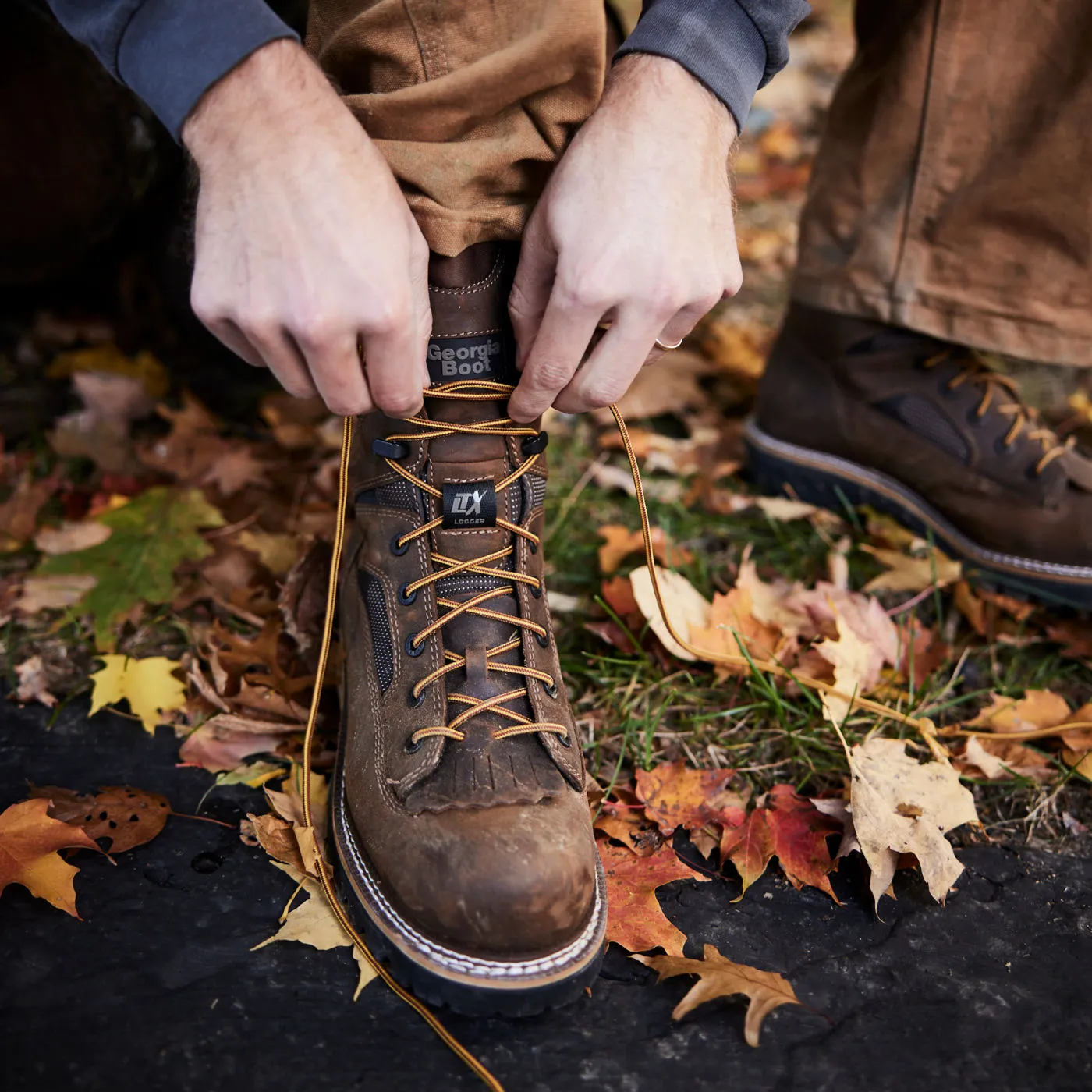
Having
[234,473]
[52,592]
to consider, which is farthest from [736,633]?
[52,592]

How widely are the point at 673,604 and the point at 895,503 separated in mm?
792

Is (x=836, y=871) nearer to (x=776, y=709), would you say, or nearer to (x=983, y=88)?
(x=776, y=709)

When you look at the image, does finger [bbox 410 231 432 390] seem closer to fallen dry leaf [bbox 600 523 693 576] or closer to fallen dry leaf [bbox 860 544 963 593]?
fallen dry leaf [bbox 600 523 693 576]

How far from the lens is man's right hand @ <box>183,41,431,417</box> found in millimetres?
1124

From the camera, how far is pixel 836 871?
1.50m

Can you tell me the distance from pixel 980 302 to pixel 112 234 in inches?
88.2

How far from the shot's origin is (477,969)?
47.6 inches

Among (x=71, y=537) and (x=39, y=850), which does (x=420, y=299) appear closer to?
(x=39, y=850)

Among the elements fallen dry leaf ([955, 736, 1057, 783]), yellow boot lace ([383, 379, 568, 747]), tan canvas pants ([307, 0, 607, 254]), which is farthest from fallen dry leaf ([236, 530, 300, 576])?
fallen dry leaf ([955, 736, 1057, 783])

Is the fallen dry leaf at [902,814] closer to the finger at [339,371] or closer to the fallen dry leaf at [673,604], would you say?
the fallen dry leaf at [673,604]

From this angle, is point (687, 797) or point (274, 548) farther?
point (274, 548)

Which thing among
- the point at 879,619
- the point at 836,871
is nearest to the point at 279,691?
the point at 836,871

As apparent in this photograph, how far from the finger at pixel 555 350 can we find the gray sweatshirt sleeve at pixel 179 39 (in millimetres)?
499

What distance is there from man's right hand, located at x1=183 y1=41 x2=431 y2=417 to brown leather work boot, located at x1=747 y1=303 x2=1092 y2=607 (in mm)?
1417
